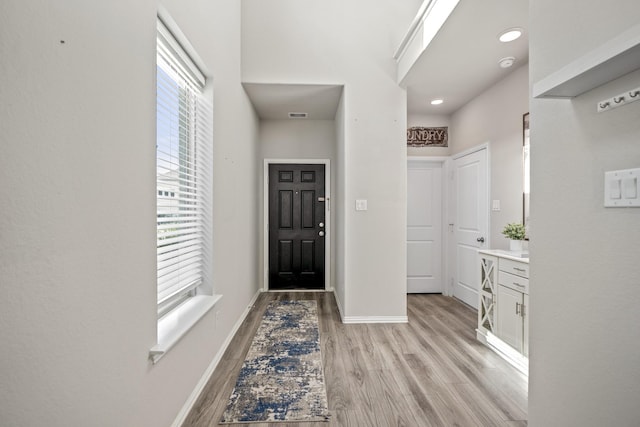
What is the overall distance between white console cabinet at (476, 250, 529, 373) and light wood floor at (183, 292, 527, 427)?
11 centimetres

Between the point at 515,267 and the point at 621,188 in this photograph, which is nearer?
the point at 621,188

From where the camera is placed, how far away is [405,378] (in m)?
2.06

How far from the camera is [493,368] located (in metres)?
2.18

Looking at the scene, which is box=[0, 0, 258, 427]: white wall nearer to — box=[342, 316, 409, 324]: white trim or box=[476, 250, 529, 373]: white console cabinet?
box=[342, 316, 409, 324]: white trim

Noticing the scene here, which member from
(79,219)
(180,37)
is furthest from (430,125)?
(79,219)

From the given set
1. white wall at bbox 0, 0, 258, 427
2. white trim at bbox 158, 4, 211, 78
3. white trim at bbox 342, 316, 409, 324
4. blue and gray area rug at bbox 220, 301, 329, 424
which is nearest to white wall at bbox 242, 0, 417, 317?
white trim at bbox 342, 316, 409, 324

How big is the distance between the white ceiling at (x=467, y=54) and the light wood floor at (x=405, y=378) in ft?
8.35

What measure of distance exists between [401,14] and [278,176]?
2.50 metres

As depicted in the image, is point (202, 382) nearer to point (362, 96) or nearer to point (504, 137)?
point (362, 96)

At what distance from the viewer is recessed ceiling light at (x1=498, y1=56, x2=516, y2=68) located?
8.67 ft

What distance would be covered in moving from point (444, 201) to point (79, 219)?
410 cm

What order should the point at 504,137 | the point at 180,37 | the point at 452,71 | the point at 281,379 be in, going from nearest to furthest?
the point at 180,37 < the point at 281,379 < the point at 452,71 < the point at 504,137

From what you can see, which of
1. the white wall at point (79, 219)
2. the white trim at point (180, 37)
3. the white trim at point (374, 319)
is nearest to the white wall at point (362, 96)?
the white trim at point (374, 319)

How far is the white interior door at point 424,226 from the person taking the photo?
4.17 meters
